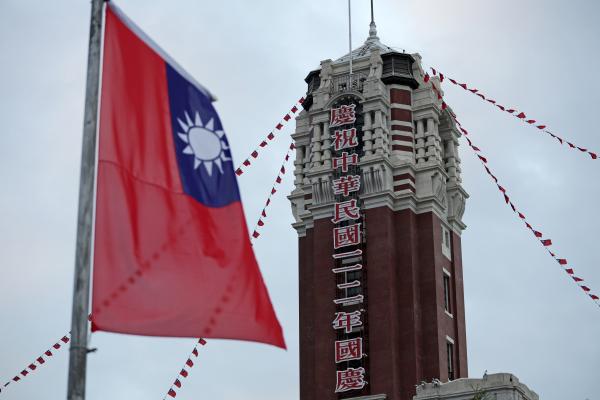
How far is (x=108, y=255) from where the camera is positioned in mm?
17531

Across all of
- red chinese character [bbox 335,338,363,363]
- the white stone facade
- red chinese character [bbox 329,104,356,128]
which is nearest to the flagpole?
the white stone facade

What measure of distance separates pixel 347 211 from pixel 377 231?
2.44m

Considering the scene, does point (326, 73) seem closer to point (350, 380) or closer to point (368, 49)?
point (368, 49)

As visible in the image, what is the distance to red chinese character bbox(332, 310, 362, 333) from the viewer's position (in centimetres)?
7725

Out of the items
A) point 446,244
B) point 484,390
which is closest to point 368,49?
point 446,244

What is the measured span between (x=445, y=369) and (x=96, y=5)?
61.5 meters

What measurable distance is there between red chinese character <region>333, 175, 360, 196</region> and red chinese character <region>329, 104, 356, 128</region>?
400 centimetres

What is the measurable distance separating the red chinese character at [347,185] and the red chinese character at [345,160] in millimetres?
912

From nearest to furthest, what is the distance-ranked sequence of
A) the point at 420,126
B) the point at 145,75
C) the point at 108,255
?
Result: the point at 108,255 → the point at 145,75 → the point at 420,126

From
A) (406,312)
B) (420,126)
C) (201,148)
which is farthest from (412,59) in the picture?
(201,148)

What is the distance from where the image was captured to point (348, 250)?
260 ft

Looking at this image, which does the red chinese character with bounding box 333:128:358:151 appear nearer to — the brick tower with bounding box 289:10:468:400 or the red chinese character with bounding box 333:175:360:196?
the brick tower with bounding box 289:10:468:400

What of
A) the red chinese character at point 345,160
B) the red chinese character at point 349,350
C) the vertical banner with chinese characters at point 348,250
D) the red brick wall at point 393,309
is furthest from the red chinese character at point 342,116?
the red chinese character at point 349,350

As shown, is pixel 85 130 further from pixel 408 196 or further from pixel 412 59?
pixel 412 59
